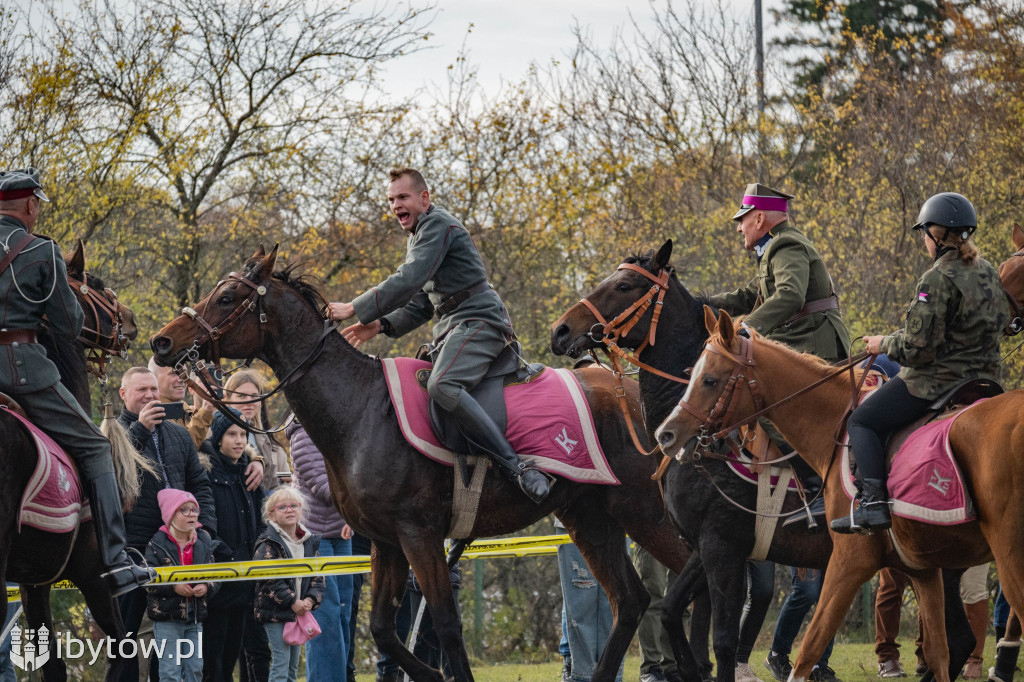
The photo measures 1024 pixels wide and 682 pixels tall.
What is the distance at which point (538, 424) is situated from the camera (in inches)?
298

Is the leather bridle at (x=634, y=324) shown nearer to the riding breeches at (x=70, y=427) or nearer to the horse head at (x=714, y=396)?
the horse head at (x=714, y=396)

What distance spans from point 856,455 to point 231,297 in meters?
3.90

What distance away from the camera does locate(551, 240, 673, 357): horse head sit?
7.57m

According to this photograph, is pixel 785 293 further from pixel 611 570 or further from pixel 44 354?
pixel 44 354

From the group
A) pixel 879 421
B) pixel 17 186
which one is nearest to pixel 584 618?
pixel 879 421

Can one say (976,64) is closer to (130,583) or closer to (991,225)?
(991,225)

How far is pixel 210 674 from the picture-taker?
26.8 feet

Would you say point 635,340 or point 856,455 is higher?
point 635,340

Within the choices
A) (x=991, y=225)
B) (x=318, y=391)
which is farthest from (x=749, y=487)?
(x=991, y=225)

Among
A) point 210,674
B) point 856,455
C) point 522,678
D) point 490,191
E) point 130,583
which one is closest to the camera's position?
point 856,455

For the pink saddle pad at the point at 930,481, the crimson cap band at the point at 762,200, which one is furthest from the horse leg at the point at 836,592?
the crimson cap band at the point at 762,200

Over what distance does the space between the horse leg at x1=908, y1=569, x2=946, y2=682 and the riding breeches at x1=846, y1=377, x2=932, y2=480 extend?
32.6 inches

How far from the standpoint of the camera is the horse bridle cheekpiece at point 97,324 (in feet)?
24.3

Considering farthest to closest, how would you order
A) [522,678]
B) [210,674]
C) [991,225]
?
[991,225] < [522,678] < [210,674]
